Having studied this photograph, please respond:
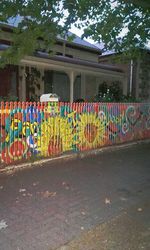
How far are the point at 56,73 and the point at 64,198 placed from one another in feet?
37.0

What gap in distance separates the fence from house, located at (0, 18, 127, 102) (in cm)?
280

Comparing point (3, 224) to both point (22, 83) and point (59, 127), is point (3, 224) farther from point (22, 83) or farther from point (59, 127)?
Result: point (22, 83)

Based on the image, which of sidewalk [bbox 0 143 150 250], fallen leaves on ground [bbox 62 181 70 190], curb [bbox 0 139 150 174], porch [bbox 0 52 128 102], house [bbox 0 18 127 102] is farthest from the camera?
house [bbox 0 18 127 102]

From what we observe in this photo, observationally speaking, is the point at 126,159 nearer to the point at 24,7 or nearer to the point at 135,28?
the point at 135,28

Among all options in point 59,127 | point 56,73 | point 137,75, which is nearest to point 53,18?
point 59,127

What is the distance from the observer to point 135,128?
1266 centimetres

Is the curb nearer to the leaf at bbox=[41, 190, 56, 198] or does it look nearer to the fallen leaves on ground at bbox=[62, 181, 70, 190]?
the fallen leaves on ground at bbox=[62, 181, 70, 190]

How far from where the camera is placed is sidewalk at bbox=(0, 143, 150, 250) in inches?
168

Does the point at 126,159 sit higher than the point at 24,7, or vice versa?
the point at 24,7

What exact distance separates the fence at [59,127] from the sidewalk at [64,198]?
24.0 inches

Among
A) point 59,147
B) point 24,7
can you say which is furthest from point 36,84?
point 24,7

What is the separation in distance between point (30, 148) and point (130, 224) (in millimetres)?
4143

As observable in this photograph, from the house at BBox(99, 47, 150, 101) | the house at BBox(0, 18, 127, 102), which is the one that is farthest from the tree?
the house at BBox(99, 47, 150, 101)

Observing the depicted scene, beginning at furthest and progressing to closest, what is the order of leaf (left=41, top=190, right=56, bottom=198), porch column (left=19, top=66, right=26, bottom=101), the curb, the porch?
porch column (left=19, top=66, right=26, bottom=101) < the porch < the curb < leaf (left=41, top=190, right=56, bottom=198)
